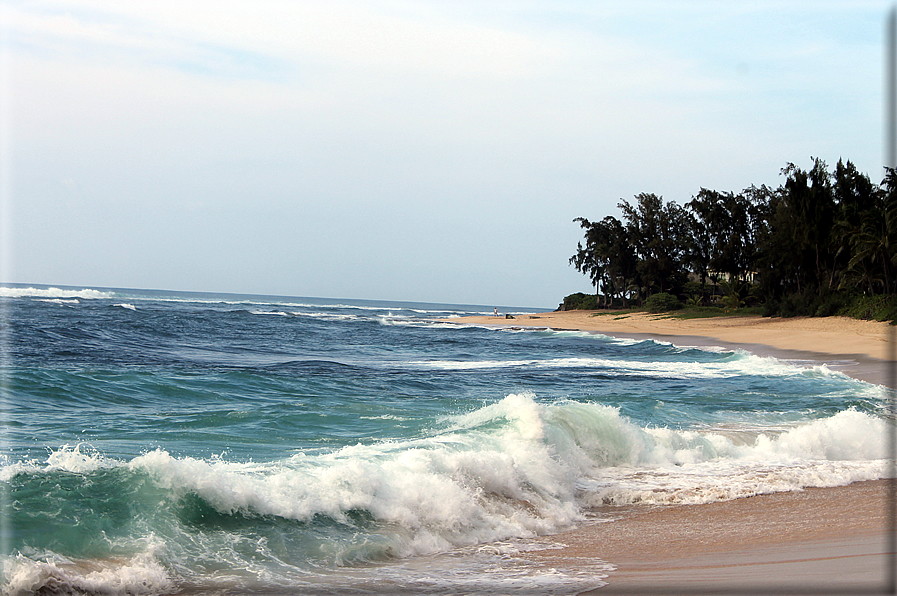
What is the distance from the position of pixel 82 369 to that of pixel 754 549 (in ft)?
45.9

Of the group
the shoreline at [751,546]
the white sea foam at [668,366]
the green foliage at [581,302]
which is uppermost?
the green foliage at [581,302]

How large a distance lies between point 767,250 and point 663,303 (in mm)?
12359

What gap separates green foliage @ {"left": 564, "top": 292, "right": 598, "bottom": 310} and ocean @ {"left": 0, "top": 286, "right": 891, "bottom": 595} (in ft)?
194

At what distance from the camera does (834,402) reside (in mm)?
13992

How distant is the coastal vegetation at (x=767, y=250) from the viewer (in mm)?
37500

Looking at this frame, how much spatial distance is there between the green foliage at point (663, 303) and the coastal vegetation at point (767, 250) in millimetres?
82

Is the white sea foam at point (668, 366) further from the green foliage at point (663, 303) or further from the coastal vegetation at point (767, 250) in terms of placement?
the green foliage at point (663, 303)

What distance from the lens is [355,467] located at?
6984 millimetres

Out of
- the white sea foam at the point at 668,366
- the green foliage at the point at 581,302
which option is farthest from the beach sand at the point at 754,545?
the green foliage at the point at 581,302

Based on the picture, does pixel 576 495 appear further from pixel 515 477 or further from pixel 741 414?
pixel 741 414

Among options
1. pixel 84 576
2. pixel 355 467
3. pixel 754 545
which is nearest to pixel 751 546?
pixel 754 545

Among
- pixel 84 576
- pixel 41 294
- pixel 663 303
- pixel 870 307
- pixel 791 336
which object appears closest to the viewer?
pixel 84 576

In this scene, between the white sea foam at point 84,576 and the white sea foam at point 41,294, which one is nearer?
the white sea foam at point 84,576

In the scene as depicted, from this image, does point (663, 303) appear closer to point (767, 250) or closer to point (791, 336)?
point (767, 250)
